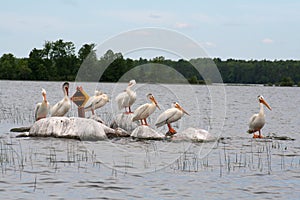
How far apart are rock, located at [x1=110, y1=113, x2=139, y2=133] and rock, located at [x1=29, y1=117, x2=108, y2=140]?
2284mm

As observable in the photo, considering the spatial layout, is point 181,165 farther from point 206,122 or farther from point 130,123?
point 206,122

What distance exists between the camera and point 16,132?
20.1 metres

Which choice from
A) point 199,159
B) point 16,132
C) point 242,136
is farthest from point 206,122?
point 199,159

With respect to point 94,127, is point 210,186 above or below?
below

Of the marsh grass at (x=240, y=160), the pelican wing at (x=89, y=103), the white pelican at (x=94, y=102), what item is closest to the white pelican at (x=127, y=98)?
the white pelican at (x=94, y=102)

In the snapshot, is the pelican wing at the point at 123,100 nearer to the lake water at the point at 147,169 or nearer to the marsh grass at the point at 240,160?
the lake water at the point at 147,169

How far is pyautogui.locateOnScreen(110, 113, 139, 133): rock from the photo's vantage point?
20.2m

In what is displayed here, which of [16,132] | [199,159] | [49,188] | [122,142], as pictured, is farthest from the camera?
[16,132]

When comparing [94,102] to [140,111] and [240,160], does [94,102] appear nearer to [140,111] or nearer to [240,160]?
[140,111]

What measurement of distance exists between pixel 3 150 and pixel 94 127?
10.3 feet

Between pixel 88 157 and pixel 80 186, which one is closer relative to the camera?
pixel 80 186

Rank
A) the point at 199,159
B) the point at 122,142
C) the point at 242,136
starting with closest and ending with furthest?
the point at 199,159
the point at 122,142
the point at 242,136

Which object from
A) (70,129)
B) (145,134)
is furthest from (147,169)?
(70,129)

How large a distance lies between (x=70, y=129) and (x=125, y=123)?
10.2 feet
